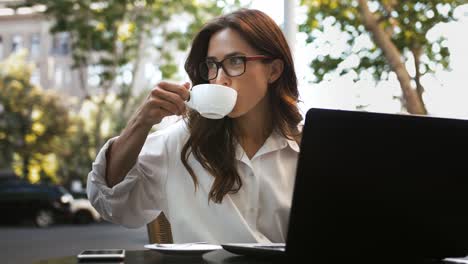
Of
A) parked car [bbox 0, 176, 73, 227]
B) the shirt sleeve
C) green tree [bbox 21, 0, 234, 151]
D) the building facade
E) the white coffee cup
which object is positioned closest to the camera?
the white coffee cup

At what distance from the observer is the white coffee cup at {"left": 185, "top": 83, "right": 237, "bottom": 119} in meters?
1.17

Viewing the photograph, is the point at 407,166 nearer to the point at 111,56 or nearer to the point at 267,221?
the point at 267,221

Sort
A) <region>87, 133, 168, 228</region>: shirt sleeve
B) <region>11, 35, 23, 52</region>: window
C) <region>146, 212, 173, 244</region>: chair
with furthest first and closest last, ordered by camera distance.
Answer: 1. <region>11, 35, 23, 52</region>: window
2. <region>146, 212, 173, 244</region>: chair
3. <region>87, 133, 168, 228</region>: shirt sleeve

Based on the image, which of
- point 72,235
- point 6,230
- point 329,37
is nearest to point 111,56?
point 72,235

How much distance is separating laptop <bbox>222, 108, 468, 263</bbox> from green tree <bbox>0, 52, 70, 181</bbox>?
12026 millimetres

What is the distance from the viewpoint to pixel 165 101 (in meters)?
1.19

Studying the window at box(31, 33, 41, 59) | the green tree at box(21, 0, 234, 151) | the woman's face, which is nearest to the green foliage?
the woman's face

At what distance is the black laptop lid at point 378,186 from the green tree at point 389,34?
305 cm

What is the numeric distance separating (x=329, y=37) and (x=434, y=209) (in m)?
3.30

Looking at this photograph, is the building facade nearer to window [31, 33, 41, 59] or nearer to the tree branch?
window [31, 33, 41, 59]

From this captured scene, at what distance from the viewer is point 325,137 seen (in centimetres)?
81

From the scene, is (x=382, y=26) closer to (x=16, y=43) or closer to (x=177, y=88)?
(x=177, y=88)

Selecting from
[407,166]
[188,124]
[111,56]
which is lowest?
[407,166]

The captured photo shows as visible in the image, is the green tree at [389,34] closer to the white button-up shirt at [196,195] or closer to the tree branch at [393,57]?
the tree branch at [393,57]
